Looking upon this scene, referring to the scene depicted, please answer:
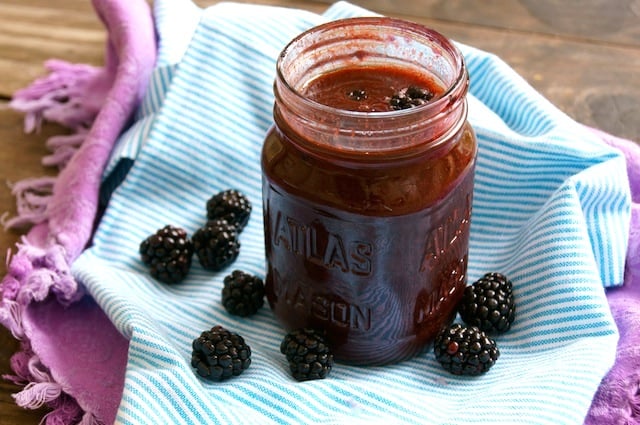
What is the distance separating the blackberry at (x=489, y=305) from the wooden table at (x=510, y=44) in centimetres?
45

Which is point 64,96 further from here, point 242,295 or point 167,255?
point 242,295

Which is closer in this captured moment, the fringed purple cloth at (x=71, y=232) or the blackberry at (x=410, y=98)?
the blackberry at (x=410, y=98)

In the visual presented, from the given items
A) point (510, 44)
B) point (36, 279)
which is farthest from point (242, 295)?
point (510, 44)

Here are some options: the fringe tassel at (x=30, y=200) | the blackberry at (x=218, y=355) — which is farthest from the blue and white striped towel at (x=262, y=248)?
the fringe tassel at (x=30, y=200)

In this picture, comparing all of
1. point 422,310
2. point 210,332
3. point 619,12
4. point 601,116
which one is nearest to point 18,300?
point 210,332

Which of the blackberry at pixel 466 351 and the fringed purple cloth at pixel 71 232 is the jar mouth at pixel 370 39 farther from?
the fringed purple cloth at pixel 71 232

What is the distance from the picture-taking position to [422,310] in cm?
108

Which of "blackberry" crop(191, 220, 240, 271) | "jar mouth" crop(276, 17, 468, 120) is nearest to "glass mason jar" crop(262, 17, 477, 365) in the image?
"jar mouth" crop(276, 17, 468, 120)

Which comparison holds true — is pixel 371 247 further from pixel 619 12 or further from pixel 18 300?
pixel 619 12

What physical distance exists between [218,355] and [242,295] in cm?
13

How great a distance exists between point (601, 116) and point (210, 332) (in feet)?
2.49

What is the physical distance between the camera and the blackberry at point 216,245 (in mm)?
1233

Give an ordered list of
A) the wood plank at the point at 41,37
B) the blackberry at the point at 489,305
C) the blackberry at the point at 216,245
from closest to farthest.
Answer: the blackberry at the point at 489,305 → the blackberry at the point at 216,245 → the wood plank at the point at 41,37

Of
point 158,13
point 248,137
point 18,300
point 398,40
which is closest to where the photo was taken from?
point 398,40
